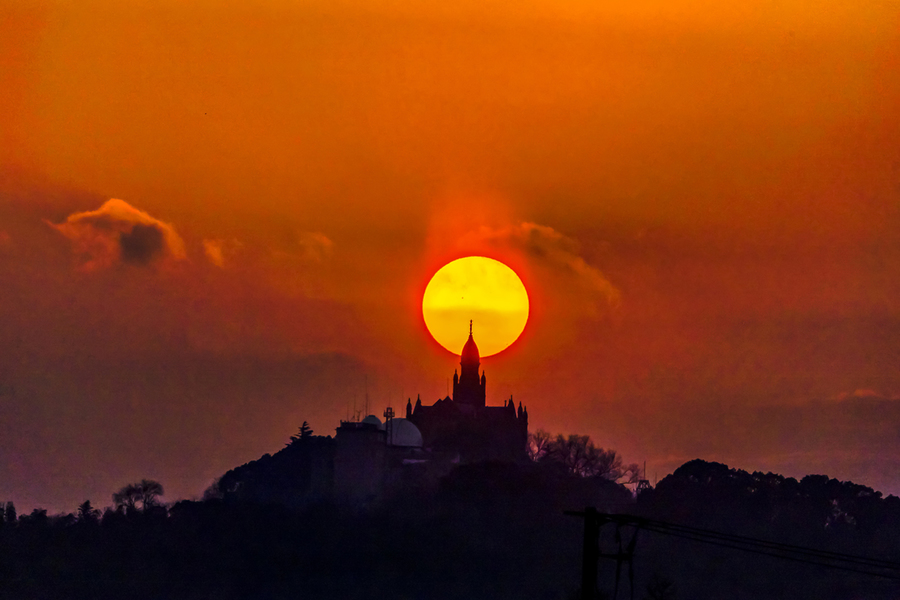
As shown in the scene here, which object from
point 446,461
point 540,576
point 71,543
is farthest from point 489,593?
point 71,543

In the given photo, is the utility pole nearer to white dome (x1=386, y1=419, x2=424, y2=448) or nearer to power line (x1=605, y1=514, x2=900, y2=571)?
power line (x1=605, y1=514, x2=900, y2=571)

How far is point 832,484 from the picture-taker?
595ft

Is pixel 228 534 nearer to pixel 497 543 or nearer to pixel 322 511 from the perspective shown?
pixel 322 511

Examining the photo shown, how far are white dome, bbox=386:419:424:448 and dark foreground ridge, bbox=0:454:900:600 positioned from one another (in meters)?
8.38

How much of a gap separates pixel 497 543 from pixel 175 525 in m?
38.4

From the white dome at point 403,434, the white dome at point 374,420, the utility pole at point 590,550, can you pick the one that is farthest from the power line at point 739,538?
the white dome at point 374,420

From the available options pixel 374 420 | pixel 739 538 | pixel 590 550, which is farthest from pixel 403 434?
pixel 590 550

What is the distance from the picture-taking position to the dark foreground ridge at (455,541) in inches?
6107

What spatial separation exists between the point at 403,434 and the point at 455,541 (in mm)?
26467

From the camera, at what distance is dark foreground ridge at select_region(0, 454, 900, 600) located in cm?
15512

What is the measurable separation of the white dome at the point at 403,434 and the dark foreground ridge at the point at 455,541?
838cm

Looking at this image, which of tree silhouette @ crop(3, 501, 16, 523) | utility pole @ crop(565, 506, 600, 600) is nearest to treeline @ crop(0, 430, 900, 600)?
tree silhouette @ crop(3, 501, 16, 523)

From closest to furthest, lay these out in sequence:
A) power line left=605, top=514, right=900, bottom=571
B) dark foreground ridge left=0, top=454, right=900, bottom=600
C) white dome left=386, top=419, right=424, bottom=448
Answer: power line left=605, top=514, right=900, bottom=571 < dark foreground ridge left=0, top=454, right=900, bottom=600 < white dome left=386, top=419, right=424, bottom=448

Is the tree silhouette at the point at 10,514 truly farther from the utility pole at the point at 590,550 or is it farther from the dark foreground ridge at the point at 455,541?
the utility pole at the point at 590,550
